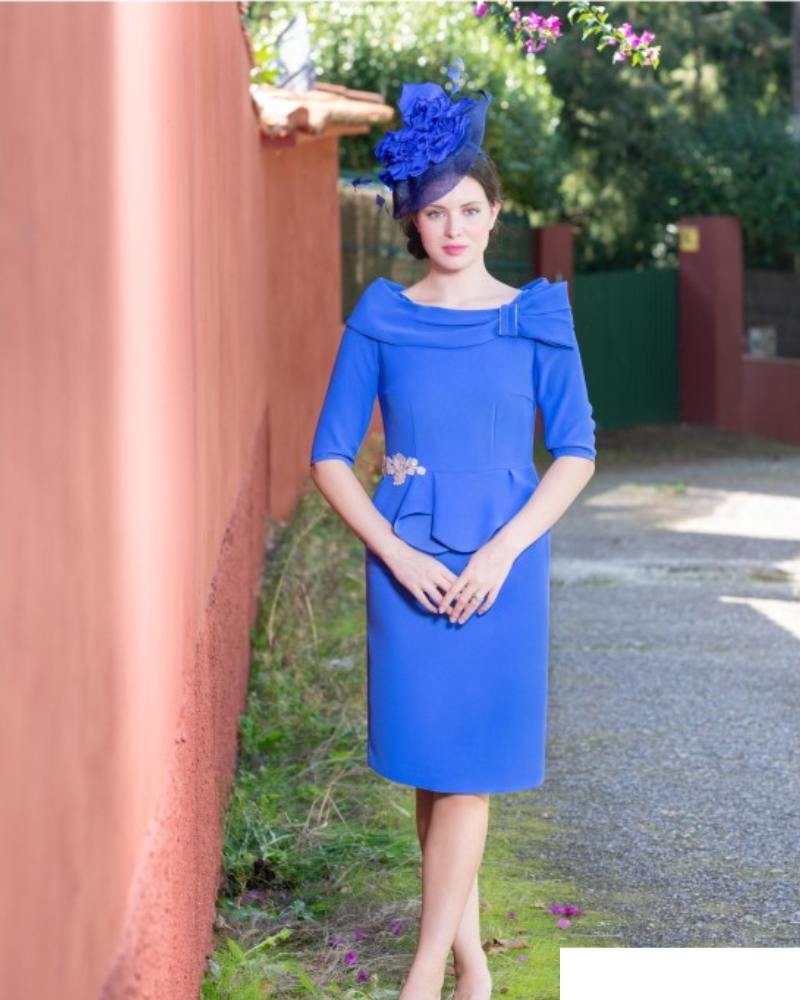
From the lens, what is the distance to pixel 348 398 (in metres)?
3.50

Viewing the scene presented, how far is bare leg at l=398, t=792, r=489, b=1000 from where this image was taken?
3.42 metres

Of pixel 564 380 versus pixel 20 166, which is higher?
pixel 20 166

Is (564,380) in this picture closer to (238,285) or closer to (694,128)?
(238,285)

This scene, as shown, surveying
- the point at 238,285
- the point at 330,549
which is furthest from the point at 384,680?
the point at 330,549

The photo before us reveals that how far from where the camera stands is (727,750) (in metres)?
5.86

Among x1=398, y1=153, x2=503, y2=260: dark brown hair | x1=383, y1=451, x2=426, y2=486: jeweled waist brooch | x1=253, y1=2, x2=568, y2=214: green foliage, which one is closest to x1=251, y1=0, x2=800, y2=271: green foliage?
x1=253, y1=2, x2=568, y2=214: green foliage

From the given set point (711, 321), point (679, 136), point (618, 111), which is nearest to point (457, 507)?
point (711, 321)

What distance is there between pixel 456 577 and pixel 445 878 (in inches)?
22.2

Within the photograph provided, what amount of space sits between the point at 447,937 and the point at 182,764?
772 millimetres

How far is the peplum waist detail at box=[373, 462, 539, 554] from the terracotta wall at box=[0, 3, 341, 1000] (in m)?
0.40

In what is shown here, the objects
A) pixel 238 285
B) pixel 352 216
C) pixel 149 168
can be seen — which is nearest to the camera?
pixel 149 168

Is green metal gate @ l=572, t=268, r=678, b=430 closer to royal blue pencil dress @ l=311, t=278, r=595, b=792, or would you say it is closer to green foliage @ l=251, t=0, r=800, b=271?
green foliage @ l=251, t=0, r=800, b=271

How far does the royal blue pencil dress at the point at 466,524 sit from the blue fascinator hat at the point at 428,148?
0.71 ft

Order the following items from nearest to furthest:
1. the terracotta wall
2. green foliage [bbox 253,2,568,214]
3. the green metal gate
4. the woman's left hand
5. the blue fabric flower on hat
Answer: the terracotta wall < the woman's left hand < the blue fabric flower on hat < green foliage [bbox 253,2,568,214] < the green metal gate
